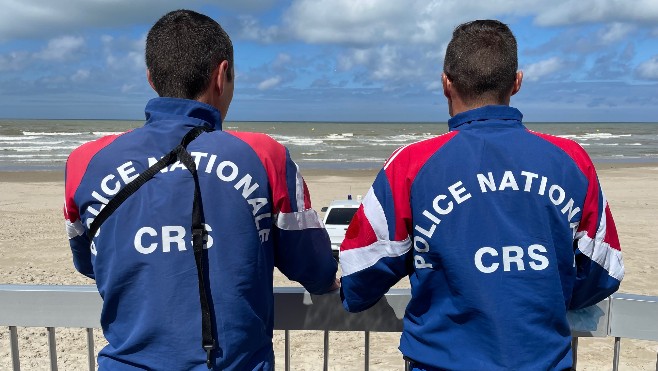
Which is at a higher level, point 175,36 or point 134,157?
point 175,36

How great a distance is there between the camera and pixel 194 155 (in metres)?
1.70

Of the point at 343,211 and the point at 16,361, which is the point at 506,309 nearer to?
the point at 16,361

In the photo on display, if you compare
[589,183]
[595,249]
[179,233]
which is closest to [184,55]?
[179,233]

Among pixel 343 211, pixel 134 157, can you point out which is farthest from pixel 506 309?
pixel 343 211

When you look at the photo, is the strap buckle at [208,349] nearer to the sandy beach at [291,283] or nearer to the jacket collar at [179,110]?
the jacket collar at [179,110]

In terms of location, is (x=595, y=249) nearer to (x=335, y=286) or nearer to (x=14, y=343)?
(x=335, y=286)

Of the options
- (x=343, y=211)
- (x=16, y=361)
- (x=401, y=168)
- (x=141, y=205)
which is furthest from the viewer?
(x=343, y=211)

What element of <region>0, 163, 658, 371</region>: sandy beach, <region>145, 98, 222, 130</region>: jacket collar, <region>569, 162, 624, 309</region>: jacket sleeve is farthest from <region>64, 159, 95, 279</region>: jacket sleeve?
<region>0, 163, 658, 371</region>: sandy beach

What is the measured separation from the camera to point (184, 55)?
1.76m

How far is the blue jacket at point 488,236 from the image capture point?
1712mm

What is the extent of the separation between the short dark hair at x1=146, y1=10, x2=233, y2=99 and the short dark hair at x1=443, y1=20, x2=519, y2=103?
751 millimetres

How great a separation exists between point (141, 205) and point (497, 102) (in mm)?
1148

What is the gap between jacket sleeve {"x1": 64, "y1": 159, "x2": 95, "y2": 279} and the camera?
1.80m

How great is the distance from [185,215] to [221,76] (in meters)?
0.46
